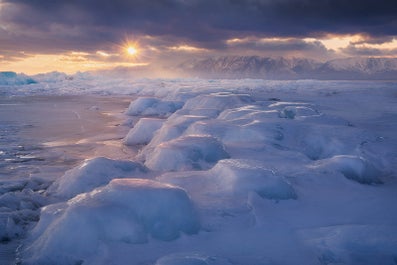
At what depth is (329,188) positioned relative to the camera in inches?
234

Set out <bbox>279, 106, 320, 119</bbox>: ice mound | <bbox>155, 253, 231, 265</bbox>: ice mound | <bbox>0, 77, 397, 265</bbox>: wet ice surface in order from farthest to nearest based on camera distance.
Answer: <bbox>279, 106, 320, 119</bbox>: ice mound → <bbox>0, 77, 397, 265</bbox>: wet ice surface → <bbox>155, 253, 231, 265</bbox>: ice mound

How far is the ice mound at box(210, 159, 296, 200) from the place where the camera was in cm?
527

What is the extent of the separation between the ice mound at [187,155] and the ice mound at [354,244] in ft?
10.1

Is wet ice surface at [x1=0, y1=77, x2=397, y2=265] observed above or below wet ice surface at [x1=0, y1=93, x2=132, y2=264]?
above

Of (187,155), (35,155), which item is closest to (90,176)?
(187,155)

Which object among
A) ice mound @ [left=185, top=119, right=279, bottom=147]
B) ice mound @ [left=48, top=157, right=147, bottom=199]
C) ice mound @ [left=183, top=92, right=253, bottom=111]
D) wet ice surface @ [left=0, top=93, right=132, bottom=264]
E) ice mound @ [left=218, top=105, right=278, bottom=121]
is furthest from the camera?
ice mound @ [left=183, top=92, right=253, bottom=111]

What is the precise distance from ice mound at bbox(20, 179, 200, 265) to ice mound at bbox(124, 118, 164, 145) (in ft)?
21.5

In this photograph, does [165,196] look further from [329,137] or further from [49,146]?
[49,146]

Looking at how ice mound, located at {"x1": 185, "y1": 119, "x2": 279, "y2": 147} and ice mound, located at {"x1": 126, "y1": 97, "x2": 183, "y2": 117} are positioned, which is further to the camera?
ice mound, located at {"x1": 126, "y1": 97, "x2": 183, "y2": 117}

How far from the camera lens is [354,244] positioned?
3.87 metres

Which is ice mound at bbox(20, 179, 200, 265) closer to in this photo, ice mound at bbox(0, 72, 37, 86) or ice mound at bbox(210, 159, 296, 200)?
ice mound at bbox(210, 159, 296, 200)

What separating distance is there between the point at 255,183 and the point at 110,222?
226 cm

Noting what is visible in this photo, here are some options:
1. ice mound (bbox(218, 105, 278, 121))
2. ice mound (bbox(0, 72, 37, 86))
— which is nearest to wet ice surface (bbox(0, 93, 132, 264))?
ice mound (bbox(218, 105, 278, 121))

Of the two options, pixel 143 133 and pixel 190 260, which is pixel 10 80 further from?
pixel 190 260
